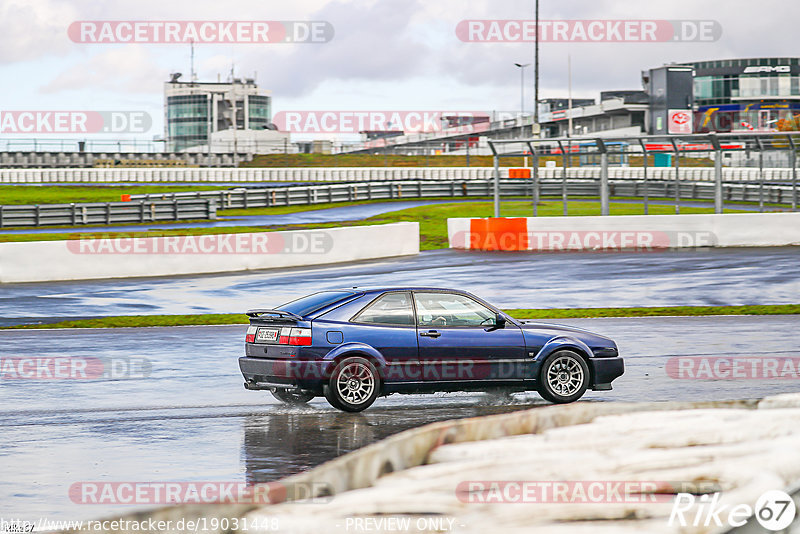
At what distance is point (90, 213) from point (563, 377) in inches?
1261

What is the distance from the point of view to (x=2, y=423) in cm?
1005

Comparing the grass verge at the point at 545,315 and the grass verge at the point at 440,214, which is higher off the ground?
the grass verge at the point at 440,214

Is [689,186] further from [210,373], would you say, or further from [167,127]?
[167,127]

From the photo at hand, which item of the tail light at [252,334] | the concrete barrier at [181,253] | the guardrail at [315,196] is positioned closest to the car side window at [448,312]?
the tail light at [252,334]

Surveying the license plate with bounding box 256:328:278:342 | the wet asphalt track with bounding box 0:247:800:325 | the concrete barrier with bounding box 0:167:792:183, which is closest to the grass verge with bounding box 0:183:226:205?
the concrete barrier with bounding box 0:167:792:183

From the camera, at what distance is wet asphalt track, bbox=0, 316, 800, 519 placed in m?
7.81

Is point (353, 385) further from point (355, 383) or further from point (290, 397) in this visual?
point (290, 397)

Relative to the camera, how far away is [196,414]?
1050 cm

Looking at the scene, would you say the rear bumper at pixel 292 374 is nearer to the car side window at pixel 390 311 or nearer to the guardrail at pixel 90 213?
the car side window at pixel 390 311

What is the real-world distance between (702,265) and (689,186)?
2190 centimetres

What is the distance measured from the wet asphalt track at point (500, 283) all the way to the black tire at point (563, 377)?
1005 cm

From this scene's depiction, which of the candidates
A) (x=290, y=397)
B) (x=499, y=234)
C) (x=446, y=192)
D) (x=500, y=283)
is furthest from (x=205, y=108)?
(x=290, y=397)

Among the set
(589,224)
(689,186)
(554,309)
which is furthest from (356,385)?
(689,186)

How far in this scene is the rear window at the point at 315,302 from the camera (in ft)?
35.3
